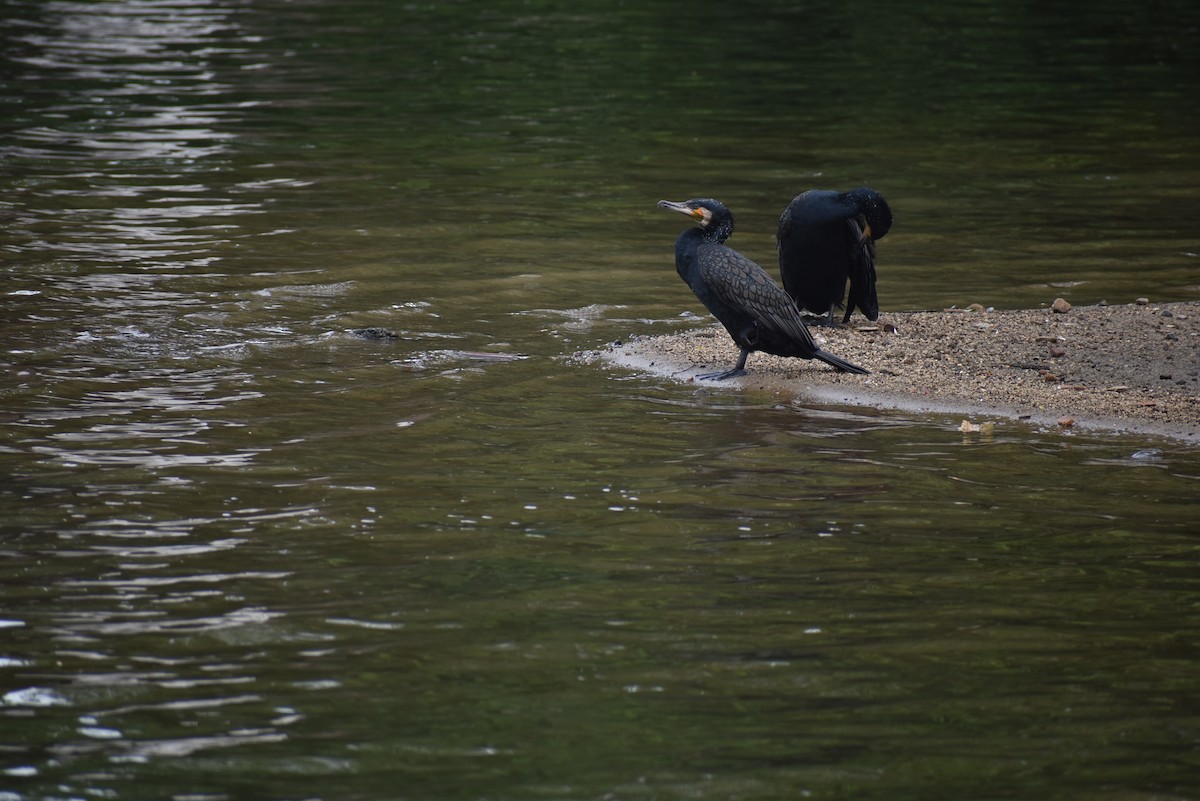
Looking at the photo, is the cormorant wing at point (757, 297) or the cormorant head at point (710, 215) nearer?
the cormorant wing at point (757, 297)

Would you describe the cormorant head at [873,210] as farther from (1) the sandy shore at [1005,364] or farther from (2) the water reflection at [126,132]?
(2) the water reflection at [126,132]

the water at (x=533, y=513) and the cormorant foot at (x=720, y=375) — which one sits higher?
the water at (x=533, y=513)

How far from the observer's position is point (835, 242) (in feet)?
34.4

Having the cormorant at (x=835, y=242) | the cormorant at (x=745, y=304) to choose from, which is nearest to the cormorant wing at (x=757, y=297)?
the cormorant at (x=745, y=304)

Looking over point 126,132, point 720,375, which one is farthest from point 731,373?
point 126,132

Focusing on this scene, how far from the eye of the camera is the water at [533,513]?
15.7ft

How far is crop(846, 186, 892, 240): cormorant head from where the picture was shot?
1024 cm

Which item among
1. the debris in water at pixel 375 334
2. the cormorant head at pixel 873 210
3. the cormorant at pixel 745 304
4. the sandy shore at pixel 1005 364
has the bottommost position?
the sandy shore at pixel 1005 364

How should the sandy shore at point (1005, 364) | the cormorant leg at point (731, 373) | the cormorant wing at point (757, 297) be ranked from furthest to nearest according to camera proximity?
the cormorant leg at point (731, 373)
the cormorant wing at point (757, 297)
the sandy shore at point (1005, 364)

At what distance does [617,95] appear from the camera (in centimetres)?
2189

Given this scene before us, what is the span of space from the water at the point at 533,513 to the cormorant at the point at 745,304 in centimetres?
39

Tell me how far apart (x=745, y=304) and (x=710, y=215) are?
809 mm

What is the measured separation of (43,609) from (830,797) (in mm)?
2947

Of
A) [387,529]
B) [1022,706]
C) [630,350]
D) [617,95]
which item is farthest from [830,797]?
[617,95]
